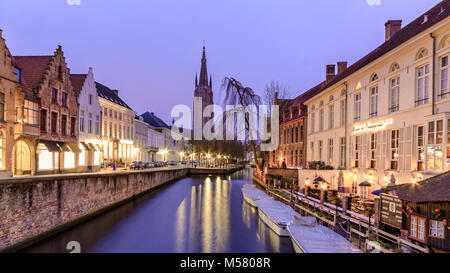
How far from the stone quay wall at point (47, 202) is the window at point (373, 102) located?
16.9m

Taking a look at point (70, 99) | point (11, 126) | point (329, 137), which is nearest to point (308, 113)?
point (329, 137)

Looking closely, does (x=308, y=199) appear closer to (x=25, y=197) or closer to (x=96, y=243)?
(x=96, y=243)

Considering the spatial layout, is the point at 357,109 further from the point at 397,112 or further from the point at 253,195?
the point at 253,195

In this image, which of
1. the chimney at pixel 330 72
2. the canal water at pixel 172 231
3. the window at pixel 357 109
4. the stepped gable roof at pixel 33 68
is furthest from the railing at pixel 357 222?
the stepped gable roof at pixel 33 68

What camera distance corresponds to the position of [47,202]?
12117 mm

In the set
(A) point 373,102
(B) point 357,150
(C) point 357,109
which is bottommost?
(B) point 357,150

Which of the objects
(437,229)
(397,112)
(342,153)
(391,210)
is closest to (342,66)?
(342,153)

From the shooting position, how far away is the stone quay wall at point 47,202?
9969mm

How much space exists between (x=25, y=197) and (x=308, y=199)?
12799mm

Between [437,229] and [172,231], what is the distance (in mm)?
11947

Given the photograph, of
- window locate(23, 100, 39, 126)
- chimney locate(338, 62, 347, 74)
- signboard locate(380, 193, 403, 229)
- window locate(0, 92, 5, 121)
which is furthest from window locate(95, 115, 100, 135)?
signboard locate(380, 193, 403, 229)

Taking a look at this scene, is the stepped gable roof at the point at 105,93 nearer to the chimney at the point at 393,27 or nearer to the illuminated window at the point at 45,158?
the illuminated window at the point at 45,158

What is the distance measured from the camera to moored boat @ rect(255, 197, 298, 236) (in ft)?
42.6
